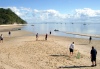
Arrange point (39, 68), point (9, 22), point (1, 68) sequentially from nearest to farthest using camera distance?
point (1, 68) < point (39, 68) < point (9, 22)

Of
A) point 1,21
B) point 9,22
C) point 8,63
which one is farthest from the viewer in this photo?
point 9,22

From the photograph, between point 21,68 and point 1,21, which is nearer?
point 21,68

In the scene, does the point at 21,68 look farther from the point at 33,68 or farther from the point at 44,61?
the point at 44,61

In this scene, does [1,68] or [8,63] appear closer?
[1,68]

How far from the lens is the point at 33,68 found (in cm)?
1491

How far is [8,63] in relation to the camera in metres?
16.1

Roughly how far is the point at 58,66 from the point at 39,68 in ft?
5.90

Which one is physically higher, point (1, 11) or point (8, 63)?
point (1, 11)

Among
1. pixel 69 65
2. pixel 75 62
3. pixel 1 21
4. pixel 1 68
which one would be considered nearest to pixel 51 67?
pixel 69 65

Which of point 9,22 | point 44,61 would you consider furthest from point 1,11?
point 44,61

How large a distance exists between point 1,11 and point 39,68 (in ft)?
564

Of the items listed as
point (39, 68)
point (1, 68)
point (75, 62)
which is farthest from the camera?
point (75, 62)

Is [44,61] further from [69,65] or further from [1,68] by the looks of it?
[1,68]

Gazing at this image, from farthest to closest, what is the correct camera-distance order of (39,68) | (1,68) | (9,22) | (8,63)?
(9,22) → (8,63) → (39,68) → (1,68)
